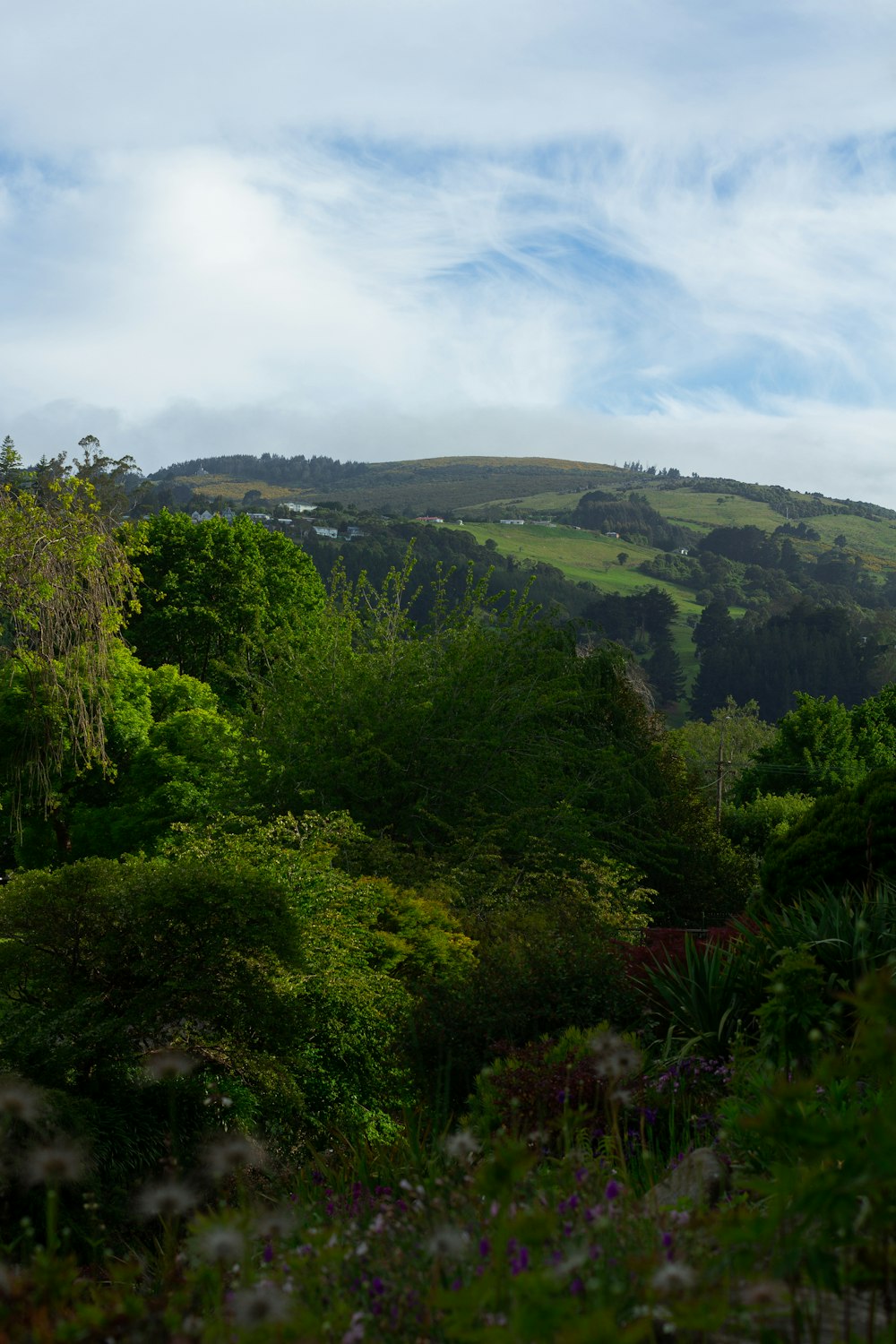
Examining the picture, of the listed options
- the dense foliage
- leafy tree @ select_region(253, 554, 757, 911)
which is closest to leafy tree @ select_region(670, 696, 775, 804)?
leafy tree @ select_region(253, 554, 757, 911)

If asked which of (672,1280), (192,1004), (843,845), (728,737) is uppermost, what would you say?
(672,1280)

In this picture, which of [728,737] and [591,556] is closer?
[728,737]

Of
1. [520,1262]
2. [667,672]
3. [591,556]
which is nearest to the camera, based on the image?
[520,1262]

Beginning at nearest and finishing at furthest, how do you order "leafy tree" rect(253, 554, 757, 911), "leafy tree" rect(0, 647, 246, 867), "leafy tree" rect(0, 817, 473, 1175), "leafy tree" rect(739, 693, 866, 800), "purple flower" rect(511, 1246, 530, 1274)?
"purple flower" rect(511, 1246, 530, 1274) < "leafy tree" rect(0, 817, 473, 1175) < "leafy tree" rect(253, 554, 757, 911) < "leafy tree" rect(0, 647, 246, 867) < "leafy tree" rect(739, 693, 866, 800)

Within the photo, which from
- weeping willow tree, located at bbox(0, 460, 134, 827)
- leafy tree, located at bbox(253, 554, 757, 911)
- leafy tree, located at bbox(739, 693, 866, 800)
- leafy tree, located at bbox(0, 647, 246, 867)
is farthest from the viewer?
leafy tree, located at bbox(739, 693, 866, 800)

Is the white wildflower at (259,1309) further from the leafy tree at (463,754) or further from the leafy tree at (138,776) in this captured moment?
the leafy tree at (138,776)

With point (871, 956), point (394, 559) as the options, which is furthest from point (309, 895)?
point (394, 559)

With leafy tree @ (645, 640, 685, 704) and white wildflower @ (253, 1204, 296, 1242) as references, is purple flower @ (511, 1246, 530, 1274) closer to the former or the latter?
white wildflower @ (253, 1204, 296, 1242)

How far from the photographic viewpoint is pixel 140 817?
2208 centimetres

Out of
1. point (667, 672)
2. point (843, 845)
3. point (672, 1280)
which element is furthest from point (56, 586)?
point (667, 672)

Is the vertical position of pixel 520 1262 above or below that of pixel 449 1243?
below

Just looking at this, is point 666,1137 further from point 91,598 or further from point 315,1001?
point 91,598

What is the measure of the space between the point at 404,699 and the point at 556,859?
12.3ft

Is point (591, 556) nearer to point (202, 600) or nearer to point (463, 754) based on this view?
point (202, 600)
